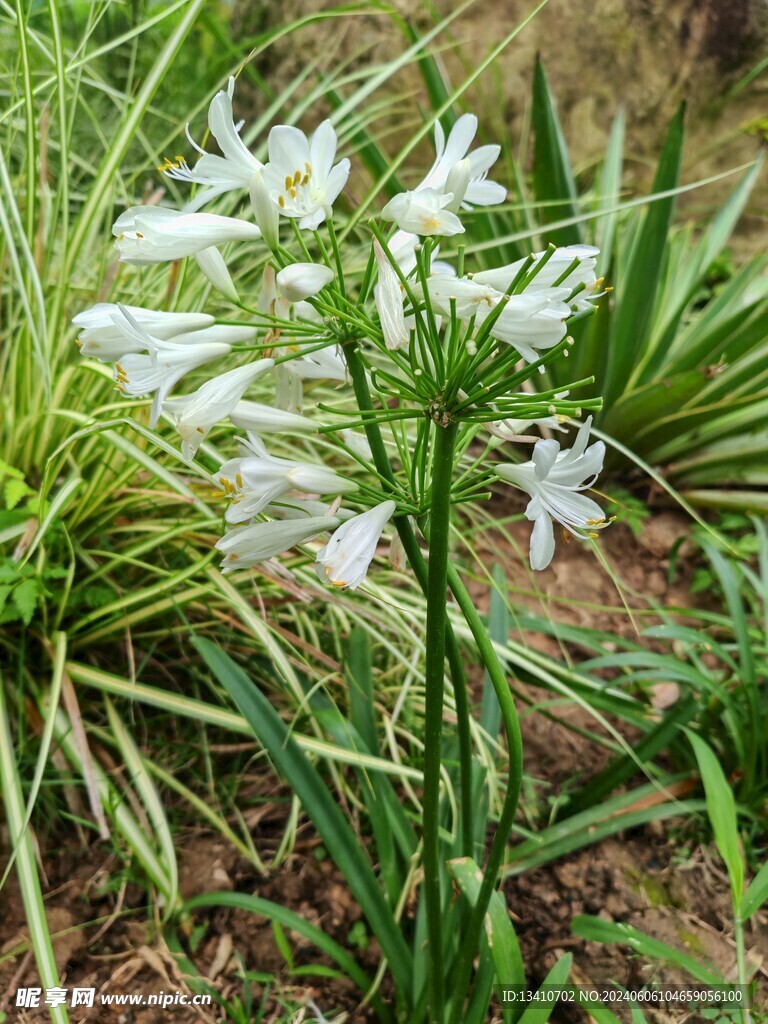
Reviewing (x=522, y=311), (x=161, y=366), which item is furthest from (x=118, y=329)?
(x=522, y=311)

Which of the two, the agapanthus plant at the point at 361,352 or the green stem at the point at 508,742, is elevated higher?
the agapanthus plant at the point at 361,352

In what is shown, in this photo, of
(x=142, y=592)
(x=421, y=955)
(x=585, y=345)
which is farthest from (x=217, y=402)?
(x=585, y=345)

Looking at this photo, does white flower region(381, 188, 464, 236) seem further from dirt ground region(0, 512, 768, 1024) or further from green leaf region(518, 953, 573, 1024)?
dirt ground region(0, 512, 768, 1024)

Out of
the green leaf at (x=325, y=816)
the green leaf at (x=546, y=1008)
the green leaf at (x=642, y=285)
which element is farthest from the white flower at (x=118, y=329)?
the green leaf at (x=642, y=285)

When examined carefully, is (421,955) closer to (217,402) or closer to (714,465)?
(217,402)

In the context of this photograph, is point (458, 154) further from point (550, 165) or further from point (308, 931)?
point (550, 165)

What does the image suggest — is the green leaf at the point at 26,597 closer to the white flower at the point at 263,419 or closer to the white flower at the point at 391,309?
the white flower at the point at 263,419
